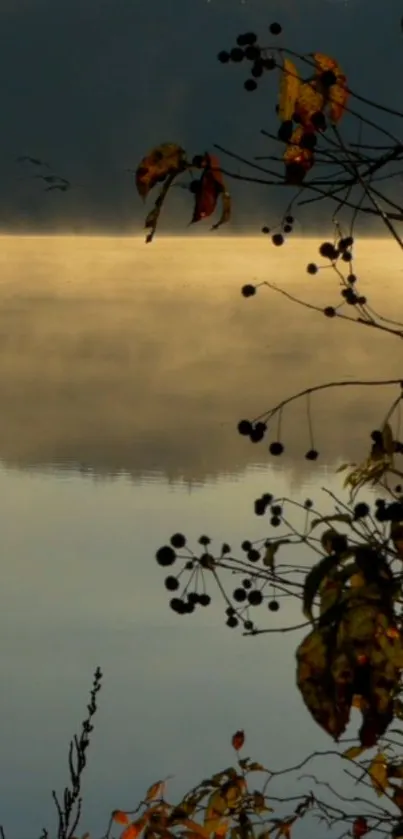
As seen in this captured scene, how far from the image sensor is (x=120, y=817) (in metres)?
4.34

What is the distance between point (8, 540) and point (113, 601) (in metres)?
4.51

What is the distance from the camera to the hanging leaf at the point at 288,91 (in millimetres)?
2684

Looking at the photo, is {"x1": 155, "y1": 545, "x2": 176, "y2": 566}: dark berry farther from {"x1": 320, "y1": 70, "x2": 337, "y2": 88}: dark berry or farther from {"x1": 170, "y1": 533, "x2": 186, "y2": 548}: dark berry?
{"x1": 320, "y1": 70, "x2": 337, "y2": 88}: dark berry

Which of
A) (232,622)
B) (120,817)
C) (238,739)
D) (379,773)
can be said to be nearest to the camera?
(232,622)

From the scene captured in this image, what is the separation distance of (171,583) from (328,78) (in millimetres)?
812

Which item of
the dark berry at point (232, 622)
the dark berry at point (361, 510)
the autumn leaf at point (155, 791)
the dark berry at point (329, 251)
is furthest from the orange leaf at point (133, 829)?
the dark berry at point (361, 510)

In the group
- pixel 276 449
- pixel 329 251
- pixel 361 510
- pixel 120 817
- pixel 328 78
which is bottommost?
pixel 361 510

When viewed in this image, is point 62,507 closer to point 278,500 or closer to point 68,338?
point 68,338

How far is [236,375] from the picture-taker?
44.3m

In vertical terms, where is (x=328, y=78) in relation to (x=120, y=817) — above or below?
above

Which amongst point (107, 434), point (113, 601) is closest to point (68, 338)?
point (107, 434)

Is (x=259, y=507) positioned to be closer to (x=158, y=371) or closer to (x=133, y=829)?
(x=133, y=829)

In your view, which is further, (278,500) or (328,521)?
(278,500)

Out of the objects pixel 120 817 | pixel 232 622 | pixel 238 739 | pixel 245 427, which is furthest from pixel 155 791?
pixel 245 427
